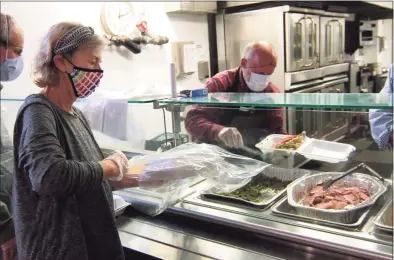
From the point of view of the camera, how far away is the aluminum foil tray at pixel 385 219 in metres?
0.96

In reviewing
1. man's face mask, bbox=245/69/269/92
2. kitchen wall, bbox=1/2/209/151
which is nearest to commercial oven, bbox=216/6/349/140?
kitchen wall, bbox=1/2/209/151

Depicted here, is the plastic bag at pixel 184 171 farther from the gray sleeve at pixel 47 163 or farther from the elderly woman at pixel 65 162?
the gray sleeve at pixel 47 163

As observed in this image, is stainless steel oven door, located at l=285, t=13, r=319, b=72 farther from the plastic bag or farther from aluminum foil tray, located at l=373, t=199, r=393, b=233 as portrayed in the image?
aluminum foil tray, located at l=373, t=199, r=393, b=233

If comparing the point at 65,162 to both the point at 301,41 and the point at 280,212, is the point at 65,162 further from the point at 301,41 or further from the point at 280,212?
the point at 301,41

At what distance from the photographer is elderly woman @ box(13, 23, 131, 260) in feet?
2.81

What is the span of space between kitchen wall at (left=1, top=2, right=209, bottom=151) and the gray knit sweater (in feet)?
1.45

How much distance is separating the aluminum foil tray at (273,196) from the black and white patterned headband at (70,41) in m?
0.67

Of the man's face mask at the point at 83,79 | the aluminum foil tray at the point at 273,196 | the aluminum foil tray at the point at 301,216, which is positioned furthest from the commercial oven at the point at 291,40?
the man's face mask at the point at 83,79

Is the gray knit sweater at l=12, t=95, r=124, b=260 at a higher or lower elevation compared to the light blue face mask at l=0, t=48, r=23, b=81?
lower

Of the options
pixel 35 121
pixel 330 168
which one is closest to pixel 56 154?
pixel 35 121

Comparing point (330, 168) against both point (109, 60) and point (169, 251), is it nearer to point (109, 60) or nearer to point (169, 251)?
point (169, 251)

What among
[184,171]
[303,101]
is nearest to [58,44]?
[184,171]

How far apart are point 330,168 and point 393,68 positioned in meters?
0.43

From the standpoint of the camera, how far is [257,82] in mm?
1858
